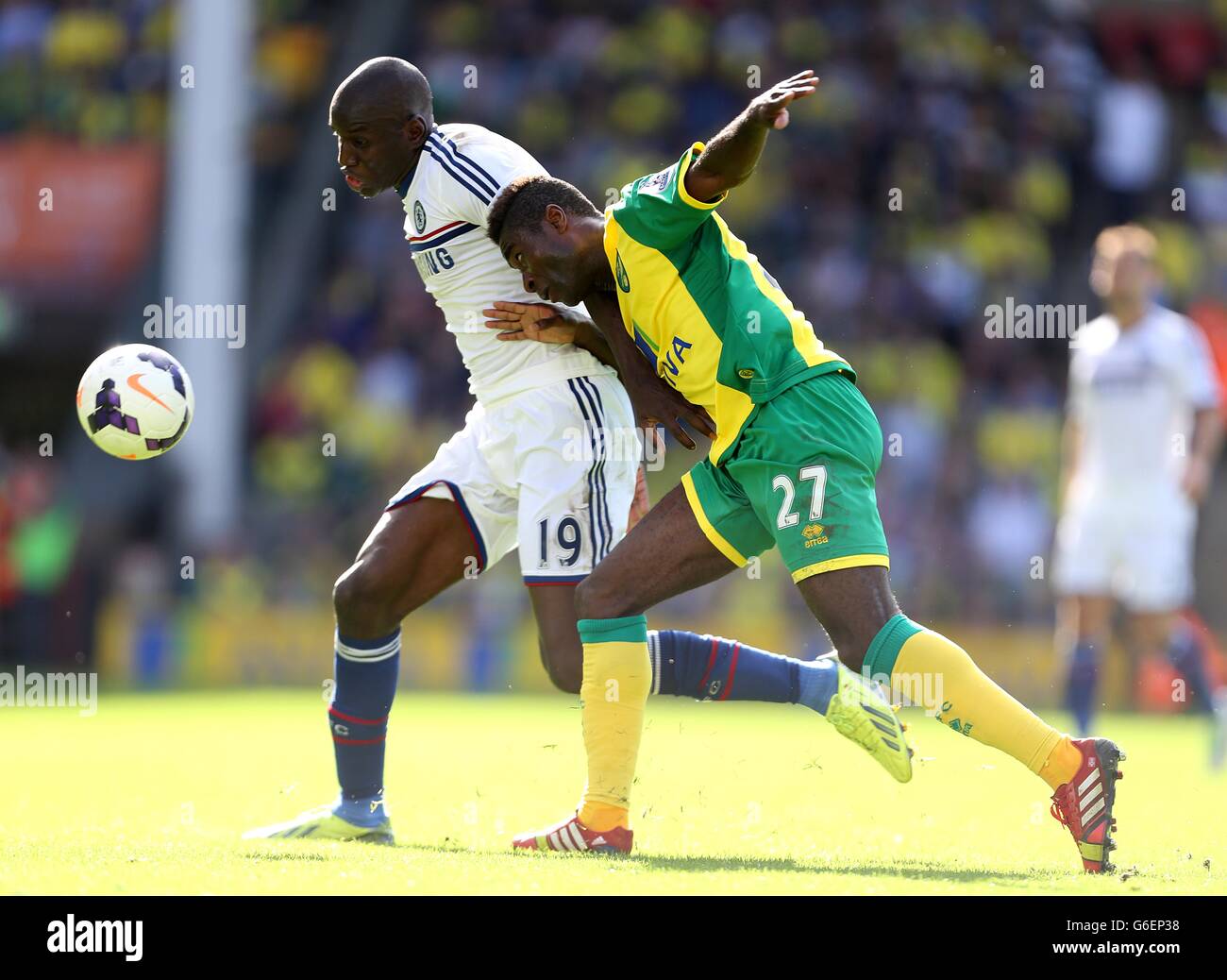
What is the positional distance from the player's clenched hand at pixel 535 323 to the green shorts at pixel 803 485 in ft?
2.78

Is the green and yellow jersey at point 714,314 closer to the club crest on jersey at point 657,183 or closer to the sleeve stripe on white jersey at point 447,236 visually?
the club crest on jersey at point 657,183

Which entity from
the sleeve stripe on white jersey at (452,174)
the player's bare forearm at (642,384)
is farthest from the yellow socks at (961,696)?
the sleeve stripe on white jersey at (452,174)

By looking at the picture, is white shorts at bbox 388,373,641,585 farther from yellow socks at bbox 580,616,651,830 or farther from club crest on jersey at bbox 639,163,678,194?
club crest on jersey at bbox 639,163,678,194

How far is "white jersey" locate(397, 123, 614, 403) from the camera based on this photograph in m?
6.02

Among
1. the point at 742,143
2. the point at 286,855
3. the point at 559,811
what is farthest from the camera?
the point at 559,811

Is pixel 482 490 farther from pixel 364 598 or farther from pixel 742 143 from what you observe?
pixel 742 143

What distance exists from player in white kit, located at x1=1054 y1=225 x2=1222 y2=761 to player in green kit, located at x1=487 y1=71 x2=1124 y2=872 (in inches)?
177

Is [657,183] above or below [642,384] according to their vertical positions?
above

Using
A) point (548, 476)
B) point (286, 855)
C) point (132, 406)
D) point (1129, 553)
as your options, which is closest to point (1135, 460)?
point (1129, 553)

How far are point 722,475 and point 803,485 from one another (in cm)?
38

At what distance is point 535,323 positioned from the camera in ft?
20.0

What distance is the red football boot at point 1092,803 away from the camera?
4.96 m
